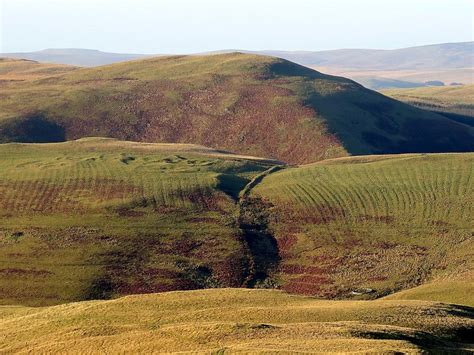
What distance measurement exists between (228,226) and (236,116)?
79.8m

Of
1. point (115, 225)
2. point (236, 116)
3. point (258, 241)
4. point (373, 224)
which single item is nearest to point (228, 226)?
point (258, 241)

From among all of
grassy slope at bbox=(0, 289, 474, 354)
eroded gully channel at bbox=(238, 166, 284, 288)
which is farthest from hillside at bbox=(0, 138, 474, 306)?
grassy slope at bbox=(0, 289, 474, 354)

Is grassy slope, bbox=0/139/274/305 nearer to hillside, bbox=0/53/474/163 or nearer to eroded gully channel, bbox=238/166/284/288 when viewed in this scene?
eroded gully channel, bbox=238/166/284/288

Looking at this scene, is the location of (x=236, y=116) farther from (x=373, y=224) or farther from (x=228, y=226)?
(x=373, y=224)

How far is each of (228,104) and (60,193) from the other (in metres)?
80.2

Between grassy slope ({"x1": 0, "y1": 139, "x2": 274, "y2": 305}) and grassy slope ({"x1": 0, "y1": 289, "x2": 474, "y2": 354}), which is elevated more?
grassy slope ({"x1": 0, "y1": 289, "x2": 474, "y2": 354})

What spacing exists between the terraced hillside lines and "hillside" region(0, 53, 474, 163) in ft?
131

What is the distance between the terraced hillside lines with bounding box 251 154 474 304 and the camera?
84.1 meters

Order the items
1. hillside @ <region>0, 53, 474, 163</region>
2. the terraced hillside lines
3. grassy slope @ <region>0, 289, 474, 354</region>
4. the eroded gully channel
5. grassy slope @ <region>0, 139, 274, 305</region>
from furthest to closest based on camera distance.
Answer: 1. hillside @ <region>0, 53, 474, 163</region>
2. the eroded gully channel
3. the terraced hillside lines
4. grassy slope @ <region>0, 139, 274, 305</region>
5. grassy slope @ <region>0, 289, 474, 354</region>

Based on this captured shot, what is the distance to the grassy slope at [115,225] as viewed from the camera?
81438 mm

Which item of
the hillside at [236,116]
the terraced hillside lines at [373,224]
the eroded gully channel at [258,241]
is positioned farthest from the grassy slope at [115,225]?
the hillside at [236,116]

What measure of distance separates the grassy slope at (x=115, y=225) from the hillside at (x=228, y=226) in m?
0.21

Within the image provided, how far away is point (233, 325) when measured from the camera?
49.6 metres

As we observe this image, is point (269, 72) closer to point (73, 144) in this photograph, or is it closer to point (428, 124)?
point (428, 124)
